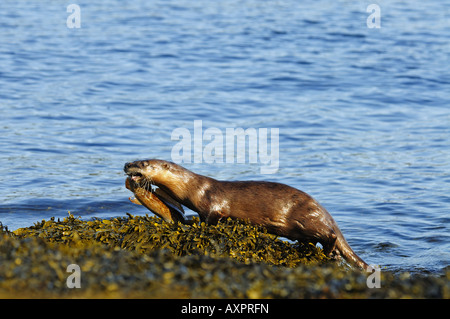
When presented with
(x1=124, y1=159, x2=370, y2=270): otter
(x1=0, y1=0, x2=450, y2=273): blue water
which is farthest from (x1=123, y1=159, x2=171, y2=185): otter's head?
(x1=0, y1=0, x2=450, y2=273): blue water

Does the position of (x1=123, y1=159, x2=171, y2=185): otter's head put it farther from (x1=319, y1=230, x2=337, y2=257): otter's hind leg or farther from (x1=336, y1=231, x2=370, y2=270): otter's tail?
(x1=336, y1=231, x2=370, y2=270): otter's tail

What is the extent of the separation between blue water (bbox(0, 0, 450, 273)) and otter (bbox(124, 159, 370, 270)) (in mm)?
1606

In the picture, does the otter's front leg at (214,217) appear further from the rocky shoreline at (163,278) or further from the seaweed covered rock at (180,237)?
the rocky shoreline at (163,278)

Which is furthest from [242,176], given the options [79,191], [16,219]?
[16,219]

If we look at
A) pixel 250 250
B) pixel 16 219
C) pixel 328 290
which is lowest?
pixel 16 219

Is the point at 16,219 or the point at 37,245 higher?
the point at 37,245

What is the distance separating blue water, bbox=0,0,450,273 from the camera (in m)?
10.3

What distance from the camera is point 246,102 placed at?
15859mm

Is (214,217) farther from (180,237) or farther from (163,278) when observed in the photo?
(163,278)

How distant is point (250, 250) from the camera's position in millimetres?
6395

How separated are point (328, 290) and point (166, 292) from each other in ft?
3.57

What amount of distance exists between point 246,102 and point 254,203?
30.2 feet

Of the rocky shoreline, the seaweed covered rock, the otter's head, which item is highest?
the otter's head
